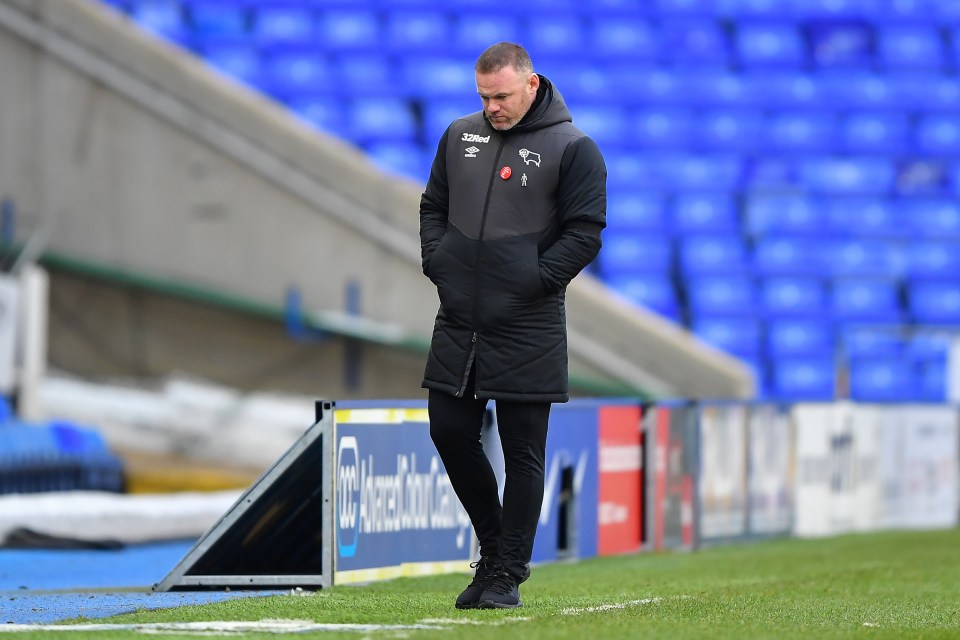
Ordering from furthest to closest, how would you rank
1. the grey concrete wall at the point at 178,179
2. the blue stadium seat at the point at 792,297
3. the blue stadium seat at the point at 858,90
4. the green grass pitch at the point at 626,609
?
1. the blue stadium seat at the point at 858,90
2. the blue stadium seat at the point at 792,297
3. the grey concrete wall at the point at 178,179
4. the green grass pitch at the point at 626,609

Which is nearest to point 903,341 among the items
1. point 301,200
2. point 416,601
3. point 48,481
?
point 301,200

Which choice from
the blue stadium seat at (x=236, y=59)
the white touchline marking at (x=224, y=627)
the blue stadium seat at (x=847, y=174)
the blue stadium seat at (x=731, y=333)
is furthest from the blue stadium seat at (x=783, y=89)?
the white touchline marking at (x=224, y=627)

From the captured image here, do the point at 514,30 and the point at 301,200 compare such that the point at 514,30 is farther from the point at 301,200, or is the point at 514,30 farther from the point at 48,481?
the point at 48,481

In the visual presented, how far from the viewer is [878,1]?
21.8 meters

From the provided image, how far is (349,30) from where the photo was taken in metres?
20.7

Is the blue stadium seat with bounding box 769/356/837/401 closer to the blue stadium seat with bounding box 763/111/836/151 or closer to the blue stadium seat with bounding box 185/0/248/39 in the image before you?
the blue stadium seat with bounding box 763/111/836/151

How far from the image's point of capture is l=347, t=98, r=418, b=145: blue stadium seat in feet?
65.1

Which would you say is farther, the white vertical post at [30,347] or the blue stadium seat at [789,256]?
the blue stadium seat at [789,256]

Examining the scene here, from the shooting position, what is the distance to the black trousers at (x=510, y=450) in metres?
5.64

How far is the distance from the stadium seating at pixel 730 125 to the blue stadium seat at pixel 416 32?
22 mm

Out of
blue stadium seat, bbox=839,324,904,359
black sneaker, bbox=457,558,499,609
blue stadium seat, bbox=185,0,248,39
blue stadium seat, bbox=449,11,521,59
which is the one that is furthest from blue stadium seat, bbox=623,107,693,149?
black sneaker, bbox=457,558,499,609

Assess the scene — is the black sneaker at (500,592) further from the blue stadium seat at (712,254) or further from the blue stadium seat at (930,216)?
the blue stadium seat at (930,216)

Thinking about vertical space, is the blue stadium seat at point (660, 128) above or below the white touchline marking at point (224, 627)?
above

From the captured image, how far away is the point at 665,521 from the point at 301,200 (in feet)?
17.3
